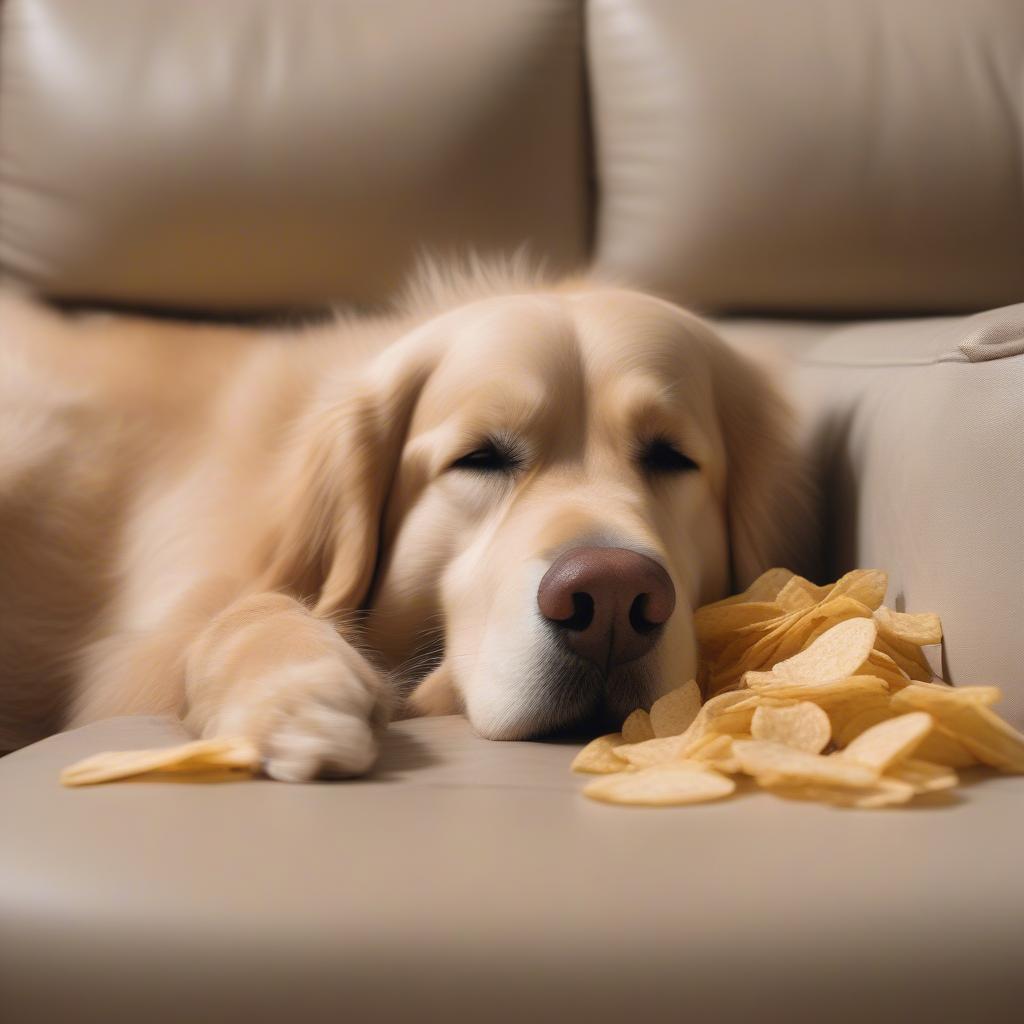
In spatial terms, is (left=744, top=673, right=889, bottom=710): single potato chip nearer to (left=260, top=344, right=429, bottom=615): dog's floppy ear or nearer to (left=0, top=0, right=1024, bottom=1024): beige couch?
(left=0, top=0, right=1024, bottom=1024): beige couch

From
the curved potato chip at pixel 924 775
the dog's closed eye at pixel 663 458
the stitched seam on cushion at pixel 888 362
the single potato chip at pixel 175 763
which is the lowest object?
the single potato chip at pixel 175 763

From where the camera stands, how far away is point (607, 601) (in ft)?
3.44

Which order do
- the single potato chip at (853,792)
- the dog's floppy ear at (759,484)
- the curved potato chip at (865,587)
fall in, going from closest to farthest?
the single potato chip at (853,792), the curved potato chip at (865,587), the dog's floppy ear at (759,484)

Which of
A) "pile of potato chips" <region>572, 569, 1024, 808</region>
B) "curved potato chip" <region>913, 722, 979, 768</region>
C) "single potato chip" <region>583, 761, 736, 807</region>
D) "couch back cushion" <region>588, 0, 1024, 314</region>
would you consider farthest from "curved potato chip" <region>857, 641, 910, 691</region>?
"couch back cushion" <region>588, 0, 1024, 314</region>

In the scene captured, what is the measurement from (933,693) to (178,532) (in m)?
1.05

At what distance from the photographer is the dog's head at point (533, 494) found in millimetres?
1098

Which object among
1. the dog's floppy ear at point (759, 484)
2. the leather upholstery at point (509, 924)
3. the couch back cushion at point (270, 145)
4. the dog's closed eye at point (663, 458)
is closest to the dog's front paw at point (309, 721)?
the leather upholstery at point (509, 924)

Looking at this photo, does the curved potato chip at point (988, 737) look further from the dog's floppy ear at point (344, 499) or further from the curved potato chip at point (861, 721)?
the dog's floppy ear at point (344, 499)

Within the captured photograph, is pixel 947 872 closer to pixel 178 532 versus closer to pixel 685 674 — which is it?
pixel 685 674

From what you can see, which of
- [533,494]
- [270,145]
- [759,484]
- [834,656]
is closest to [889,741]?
[834,656]

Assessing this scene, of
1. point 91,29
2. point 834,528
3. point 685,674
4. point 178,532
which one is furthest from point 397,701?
point 91,29

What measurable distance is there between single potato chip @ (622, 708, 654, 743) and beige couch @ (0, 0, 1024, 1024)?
0.25ft

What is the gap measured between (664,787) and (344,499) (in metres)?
0.69

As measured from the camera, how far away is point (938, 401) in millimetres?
1214
